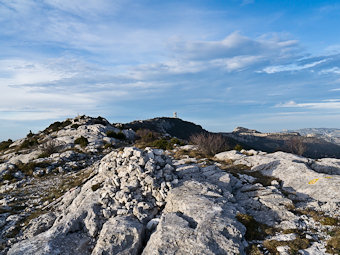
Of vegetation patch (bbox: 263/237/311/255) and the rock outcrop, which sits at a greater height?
the rock outcrop

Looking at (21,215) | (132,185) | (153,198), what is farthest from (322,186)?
(21,215)

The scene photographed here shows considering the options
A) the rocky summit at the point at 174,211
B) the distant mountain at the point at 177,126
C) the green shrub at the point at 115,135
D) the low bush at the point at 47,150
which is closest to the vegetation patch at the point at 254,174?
the rocky summit at the point at 174,211

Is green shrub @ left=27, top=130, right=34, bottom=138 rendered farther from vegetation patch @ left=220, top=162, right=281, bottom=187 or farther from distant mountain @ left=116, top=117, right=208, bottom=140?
distant mountain @ left=116, top=117, right=208, bottom=140

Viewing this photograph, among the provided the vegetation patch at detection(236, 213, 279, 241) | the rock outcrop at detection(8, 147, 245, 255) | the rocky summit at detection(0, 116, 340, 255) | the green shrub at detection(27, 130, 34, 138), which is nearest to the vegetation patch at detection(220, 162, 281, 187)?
the rocky summit at detection(0, 116, 340, 255)

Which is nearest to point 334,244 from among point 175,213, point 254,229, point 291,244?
point 291,244

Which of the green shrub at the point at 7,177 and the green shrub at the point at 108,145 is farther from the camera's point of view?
the green shrub at the point at 108,145

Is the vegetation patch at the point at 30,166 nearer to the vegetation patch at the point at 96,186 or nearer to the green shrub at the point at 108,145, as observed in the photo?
the green shrub at the point at 108,145

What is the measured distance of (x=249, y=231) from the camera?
9828 mm

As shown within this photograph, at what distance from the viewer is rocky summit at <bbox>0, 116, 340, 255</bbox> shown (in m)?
8.74

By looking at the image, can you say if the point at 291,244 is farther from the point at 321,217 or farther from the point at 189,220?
the point at 189,220

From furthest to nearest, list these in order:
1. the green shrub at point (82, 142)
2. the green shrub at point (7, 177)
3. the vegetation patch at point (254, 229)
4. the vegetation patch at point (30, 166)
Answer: the green shrub at point (82, 142) < the vegetation patch at point (30, 166) < the green shrub at point (7, 177) < the vegetation patch at point (254, 229)

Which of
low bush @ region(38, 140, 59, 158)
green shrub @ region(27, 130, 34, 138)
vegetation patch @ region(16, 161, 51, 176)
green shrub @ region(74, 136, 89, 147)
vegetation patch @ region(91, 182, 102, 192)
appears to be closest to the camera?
vegetation patch @ region(91, 182, 102, 192)

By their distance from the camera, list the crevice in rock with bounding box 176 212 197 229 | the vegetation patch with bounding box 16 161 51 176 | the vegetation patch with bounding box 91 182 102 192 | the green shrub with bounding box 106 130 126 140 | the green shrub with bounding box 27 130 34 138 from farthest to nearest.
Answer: the green shrub with bounding box 27 130 34 138, the green shrub with bounding box 106 130 126 140, the vegetation patch with bounding box 16 161 51 176, the vegetation patch with bounding box 91 182 102 192, the crevice in rock with bounding box 176 212 197 229

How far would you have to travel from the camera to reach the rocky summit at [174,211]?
8.74 metres
